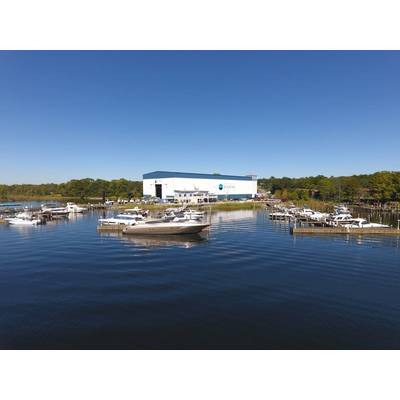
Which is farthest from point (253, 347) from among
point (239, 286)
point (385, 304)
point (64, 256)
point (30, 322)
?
point (64, 256)

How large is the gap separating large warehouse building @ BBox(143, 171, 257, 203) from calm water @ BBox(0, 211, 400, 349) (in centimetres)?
5964

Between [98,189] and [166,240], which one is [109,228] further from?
[98,189]

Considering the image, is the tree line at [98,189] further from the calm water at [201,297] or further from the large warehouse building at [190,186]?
the calm water at [201,297]

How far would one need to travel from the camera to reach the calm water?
10.7 metres

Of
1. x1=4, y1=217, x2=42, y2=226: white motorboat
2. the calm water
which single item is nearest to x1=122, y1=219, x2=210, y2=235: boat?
the calm water

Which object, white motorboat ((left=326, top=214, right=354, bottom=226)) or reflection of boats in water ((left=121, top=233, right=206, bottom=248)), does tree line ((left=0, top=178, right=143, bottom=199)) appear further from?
white motorboat ((left=326, top=214, right=354, bottom=226))

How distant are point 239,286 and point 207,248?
11.3 meters

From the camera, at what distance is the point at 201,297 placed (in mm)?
14742

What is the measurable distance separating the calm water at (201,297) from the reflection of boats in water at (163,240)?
1.61m

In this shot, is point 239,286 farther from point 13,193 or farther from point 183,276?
point 13,193

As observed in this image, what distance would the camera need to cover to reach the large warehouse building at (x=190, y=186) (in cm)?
8712

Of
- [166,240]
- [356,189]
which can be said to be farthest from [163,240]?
[356,189]

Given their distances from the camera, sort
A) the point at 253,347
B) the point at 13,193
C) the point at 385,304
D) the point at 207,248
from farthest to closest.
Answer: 1. the point at 13,193
2. the point at 207,248
3. the point at 385,304
4. the point at 253,347

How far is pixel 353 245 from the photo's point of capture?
28547 mm
